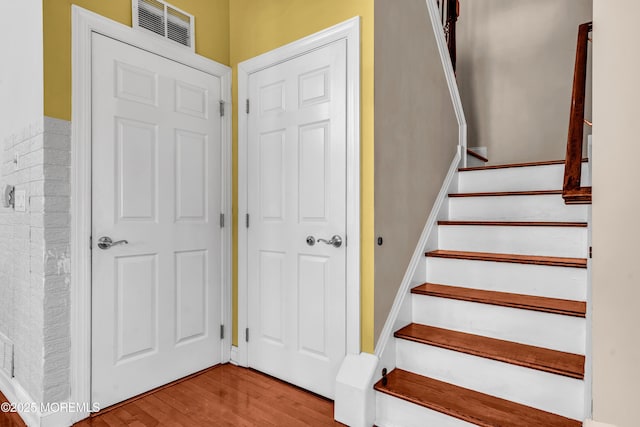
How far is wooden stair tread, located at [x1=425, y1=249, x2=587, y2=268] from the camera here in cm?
197

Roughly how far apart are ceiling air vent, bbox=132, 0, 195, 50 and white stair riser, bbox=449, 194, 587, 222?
2.21 meters

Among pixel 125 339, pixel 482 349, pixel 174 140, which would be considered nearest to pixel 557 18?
pixel 482 349

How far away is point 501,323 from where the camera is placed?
1966 millimetres

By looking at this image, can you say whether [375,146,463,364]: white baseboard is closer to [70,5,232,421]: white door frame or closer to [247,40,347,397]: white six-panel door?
[247,40,347,397]: white six-panel door

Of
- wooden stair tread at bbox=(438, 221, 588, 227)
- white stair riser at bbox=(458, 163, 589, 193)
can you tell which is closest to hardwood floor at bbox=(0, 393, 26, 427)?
wooden stair tread at bbox=(438, 221, 588, 227)

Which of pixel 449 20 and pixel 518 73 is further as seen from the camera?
pixel 518 73

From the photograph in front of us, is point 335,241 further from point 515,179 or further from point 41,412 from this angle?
point 41,412

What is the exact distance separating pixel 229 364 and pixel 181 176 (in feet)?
4.46

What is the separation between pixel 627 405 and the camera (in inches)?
28.5

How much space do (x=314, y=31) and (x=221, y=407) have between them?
2.23 metres

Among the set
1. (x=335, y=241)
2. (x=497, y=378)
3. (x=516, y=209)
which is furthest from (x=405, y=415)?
(x=516, y=209)

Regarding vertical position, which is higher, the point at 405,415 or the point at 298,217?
the point at 298,217

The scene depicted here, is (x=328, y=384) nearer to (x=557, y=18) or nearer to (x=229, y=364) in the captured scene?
(x=229, y=364)

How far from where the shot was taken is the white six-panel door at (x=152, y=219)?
2.03 m
